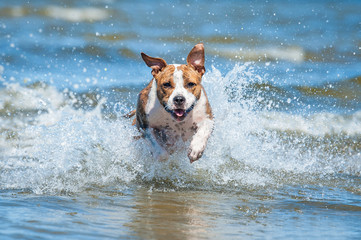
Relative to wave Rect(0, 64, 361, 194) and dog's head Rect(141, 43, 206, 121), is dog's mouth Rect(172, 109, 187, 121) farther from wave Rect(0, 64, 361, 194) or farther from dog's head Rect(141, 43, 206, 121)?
wave Rect(0, 64, 361, 194)

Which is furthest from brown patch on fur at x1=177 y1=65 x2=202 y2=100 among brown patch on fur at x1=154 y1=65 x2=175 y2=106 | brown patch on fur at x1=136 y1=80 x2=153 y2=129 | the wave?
the wave

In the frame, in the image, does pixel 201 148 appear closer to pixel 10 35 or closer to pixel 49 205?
pixel 49 205

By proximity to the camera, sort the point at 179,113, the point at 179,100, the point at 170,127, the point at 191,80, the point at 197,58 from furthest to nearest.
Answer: the point at 170,127 < the point at 197,58 < the point at 191,80 < the point at 179,113 < the point at 179,100

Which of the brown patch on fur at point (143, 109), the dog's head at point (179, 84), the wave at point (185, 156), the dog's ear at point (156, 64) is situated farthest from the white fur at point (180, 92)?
the wave at point (185, 156)

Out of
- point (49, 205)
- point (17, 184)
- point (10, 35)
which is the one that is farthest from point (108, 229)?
point (10, 35)

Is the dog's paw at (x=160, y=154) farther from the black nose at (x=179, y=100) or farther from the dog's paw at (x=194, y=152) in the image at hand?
the black nose at (x=179, y=100)

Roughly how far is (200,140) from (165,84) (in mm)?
688

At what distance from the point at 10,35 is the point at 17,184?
11.1 meters

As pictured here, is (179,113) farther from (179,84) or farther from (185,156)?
(185,156)

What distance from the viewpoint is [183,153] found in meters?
5.99

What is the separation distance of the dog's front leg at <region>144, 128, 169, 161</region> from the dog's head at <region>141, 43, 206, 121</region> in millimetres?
471

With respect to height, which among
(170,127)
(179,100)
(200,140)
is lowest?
(200,140)

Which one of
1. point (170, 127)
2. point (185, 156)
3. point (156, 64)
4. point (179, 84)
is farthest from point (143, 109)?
point (185, 156)

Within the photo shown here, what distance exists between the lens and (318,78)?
43.9 feet
